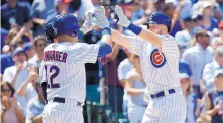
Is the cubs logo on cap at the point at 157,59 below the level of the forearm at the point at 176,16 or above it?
below

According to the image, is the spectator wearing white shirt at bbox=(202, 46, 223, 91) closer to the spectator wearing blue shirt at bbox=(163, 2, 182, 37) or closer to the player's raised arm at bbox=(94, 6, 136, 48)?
the spectator wearing blue shirt at bbox=(163, 2, 182, 37)

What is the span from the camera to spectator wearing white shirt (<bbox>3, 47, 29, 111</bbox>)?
1169cm

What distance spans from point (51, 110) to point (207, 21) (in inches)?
215

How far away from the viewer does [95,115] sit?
10.9 metres

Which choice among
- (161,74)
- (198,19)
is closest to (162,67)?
(161,74)

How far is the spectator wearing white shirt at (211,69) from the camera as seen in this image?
10852 mm

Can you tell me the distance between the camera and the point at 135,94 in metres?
10.7

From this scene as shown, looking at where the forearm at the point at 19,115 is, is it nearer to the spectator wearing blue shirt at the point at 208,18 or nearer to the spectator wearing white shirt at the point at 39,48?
the spectator wearing white shirt at the point at 39,48

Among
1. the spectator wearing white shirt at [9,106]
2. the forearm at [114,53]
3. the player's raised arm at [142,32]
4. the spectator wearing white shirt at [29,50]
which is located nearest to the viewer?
the player's raised arm at [142,32]

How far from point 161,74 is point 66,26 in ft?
3.99

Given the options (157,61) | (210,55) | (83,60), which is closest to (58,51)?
(83,60)

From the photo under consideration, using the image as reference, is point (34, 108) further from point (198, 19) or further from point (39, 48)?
point (198, 19)

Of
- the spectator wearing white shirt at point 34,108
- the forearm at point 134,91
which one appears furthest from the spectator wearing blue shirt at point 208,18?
the spectator wearing white shirt at point 34,108

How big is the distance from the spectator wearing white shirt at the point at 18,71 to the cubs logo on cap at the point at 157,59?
3915 mm
